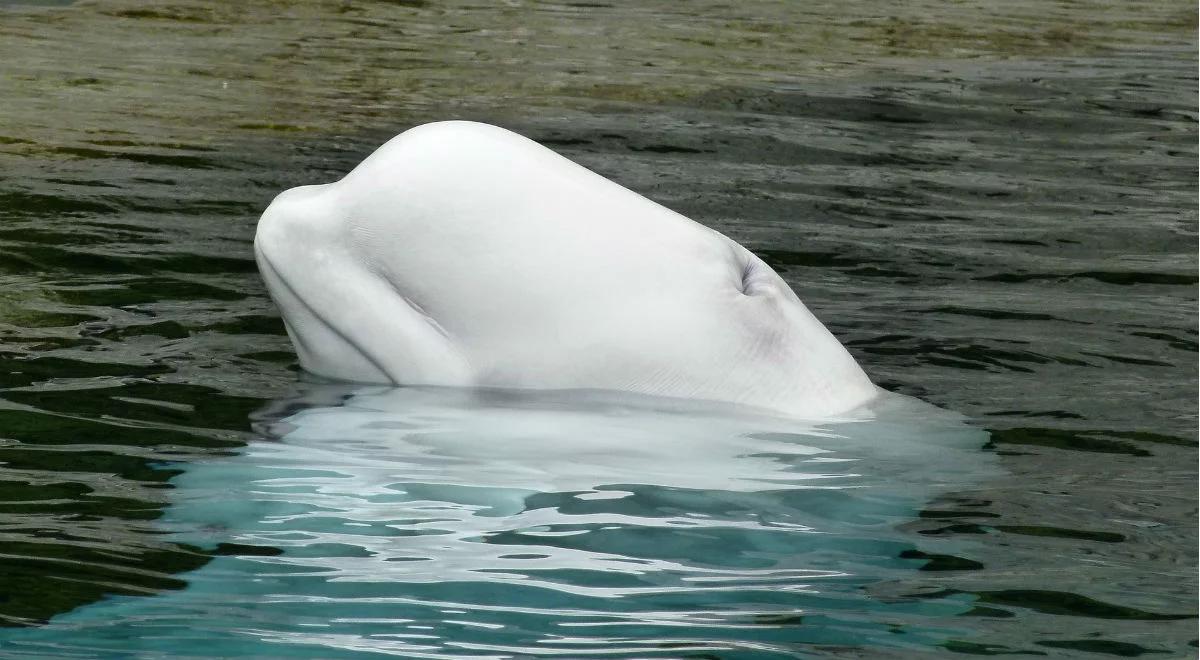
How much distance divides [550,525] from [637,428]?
0.47 metres

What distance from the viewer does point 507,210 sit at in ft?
12.2

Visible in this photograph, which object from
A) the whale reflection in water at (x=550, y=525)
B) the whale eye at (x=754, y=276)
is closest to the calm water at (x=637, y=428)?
the whale reflection in water at (x=550, y=525)

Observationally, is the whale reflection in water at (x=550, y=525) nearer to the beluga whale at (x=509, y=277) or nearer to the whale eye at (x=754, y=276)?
the beluga whale at (x=509, y=277)

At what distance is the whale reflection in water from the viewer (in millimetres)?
2879

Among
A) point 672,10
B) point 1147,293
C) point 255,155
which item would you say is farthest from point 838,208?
point 672,10

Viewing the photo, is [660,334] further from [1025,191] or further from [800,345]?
[1025,191]

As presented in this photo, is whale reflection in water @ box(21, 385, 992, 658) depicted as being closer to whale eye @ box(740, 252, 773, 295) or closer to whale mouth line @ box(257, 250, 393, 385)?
whale mouth line @ box(257, 250, 393, 385)

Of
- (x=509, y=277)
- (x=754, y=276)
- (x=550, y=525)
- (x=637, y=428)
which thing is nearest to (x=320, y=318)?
(x=509, y=277)

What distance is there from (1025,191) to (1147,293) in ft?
6.23

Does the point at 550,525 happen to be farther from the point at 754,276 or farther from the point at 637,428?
the point at 754,276

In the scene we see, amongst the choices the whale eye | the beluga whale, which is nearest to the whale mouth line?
the beluga whale

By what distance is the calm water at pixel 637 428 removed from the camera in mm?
2973

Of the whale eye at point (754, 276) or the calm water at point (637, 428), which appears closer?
the calm water at point (637, 428)

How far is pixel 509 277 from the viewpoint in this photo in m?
3.72
